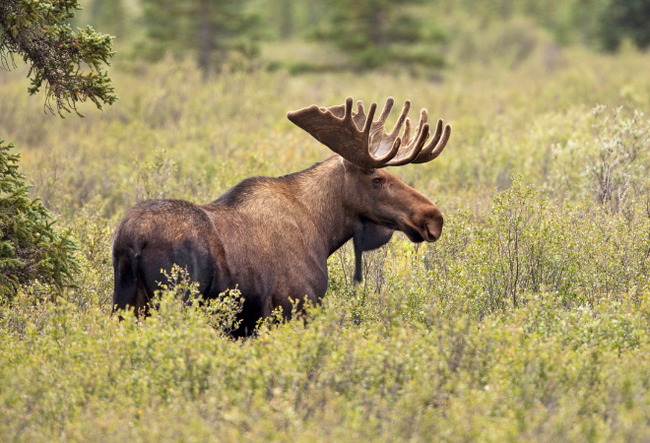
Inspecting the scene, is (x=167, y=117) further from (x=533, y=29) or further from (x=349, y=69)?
(x=533, y=29)

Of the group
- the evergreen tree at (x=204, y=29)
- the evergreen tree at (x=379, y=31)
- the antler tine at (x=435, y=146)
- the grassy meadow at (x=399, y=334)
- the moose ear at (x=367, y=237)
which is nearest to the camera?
the grassy meadow at (x=399, y=334)

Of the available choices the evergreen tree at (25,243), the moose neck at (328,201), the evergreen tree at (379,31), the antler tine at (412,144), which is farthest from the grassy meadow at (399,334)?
the evergreen tree at (379,31)

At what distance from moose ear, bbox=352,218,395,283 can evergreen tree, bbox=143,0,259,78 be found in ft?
49.8

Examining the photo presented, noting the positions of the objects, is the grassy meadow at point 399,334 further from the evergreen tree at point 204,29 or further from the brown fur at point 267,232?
the evergreen tree at point 204,29

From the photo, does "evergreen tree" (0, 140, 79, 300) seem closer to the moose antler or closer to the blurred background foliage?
the moose antler

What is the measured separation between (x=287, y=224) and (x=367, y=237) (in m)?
0.75

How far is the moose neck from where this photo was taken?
559 cm

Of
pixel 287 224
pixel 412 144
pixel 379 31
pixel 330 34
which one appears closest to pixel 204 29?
pixel 330 34

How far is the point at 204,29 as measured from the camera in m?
20.5

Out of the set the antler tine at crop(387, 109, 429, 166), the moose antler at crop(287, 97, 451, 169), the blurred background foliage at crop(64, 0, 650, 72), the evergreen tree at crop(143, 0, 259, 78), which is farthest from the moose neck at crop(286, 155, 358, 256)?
the evergreen tree at crop(143, 0, 259, 78)

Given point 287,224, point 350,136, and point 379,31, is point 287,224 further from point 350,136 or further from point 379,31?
point 379,31

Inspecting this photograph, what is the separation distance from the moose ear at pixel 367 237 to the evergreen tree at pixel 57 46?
7.06 ft

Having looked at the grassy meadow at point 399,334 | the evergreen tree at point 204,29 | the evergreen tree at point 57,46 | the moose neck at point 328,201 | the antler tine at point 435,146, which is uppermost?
the evergreen tree at point 204,29

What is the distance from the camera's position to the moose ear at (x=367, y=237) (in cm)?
569
